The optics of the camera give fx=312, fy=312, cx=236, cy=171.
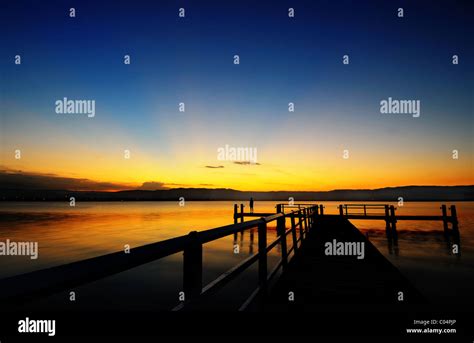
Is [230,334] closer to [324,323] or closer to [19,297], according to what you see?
[324,323]

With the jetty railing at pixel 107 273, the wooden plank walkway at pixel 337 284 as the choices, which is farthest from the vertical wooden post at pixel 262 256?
the jetty railing at pixel 107 273

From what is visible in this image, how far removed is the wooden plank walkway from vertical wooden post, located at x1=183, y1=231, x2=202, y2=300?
1907mm

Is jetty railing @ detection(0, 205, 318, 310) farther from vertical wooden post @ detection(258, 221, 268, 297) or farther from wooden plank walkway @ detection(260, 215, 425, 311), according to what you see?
wooden plank walkway @ detection(260, 215, 425, 311)

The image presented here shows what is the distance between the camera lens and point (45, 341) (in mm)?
1701

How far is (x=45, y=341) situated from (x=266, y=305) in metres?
3.28

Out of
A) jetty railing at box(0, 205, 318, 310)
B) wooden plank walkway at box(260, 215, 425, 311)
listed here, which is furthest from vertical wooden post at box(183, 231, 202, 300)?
wooden plank walkway at box(260, 215, 425, 311)

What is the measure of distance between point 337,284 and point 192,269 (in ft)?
14.7

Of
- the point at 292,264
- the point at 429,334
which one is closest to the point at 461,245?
the point at 292,264

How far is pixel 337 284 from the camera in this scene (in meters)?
5.73

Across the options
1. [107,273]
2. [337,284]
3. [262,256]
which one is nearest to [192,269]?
[107,273]

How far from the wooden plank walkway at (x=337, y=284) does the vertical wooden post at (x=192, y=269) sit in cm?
191

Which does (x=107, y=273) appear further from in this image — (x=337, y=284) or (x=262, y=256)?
(x=337, y=284)

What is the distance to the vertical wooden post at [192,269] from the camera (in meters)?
2.04

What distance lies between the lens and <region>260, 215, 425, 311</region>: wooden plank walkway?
4727 millimetres
